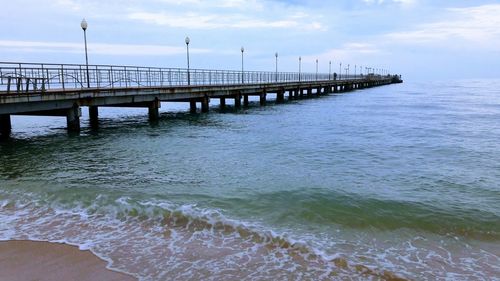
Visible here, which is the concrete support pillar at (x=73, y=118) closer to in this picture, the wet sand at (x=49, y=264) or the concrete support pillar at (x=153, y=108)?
the concrete support pillar at (x=153, y=108)

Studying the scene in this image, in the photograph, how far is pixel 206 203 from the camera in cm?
891

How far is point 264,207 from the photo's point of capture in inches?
343

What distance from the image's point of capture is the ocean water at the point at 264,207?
6.03 meters

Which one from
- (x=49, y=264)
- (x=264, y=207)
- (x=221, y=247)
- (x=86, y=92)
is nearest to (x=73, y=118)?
(x=86, y=92)

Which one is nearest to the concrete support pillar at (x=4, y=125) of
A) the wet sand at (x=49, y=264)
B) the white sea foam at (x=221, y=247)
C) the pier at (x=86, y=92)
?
the pier at (x=86, y=92)

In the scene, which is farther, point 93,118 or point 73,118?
point 93,118

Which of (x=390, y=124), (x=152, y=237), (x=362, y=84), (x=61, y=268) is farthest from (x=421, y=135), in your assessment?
(x=362, y=84)

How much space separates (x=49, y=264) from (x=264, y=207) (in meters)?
4.24

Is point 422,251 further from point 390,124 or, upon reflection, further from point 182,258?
point 390,124

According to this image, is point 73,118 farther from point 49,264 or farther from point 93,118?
point 49,264

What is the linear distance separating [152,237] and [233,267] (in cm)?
182

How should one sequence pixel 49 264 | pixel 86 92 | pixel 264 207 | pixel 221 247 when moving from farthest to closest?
1. pixel 86 92
2. pixel 264 207
3. pixel 221 247
4. pixel 49 264

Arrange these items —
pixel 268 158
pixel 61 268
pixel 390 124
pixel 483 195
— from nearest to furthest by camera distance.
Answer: pixel 61 268 → pixel 483 195 → pixel 268 158 → pixel 390 124

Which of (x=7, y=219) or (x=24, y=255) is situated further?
(x=7, y=219)
